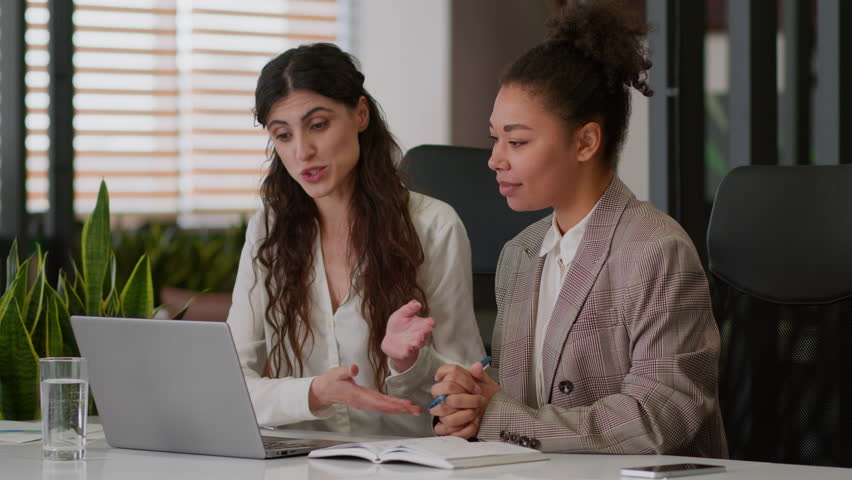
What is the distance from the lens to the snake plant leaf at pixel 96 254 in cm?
210

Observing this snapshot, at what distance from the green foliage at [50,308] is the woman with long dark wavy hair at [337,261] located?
22cm

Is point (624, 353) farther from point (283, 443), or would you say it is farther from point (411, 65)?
point (411, 65)

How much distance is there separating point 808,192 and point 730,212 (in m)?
0.13

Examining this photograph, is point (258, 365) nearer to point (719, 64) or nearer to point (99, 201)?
point (99, 201)

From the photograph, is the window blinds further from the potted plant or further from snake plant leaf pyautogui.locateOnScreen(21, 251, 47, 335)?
snake plant leaf pyautogui.locateOnScreen(21, 251, 47, 335)

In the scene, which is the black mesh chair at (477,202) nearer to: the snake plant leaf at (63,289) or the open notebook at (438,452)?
the snake plant leaf at (63,289)

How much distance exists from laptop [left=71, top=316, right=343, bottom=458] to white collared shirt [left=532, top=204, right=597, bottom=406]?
0.40 metres

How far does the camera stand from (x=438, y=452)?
1.35m

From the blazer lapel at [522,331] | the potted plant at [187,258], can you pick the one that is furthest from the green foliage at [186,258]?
the blazer lapel at [522,331]

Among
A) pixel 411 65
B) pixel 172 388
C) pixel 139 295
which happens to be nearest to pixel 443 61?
pixel 411 65

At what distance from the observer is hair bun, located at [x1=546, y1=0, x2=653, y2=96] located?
1.76 metres

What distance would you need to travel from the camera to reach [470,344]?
208 centimetres

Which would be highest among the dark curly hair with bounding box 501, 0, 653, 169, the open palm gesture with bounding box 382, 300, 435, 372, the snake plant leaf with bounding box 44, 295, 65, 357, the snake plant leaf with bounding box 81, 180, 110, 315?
the dark curly hair with bounding box 501, 0, 653, 169

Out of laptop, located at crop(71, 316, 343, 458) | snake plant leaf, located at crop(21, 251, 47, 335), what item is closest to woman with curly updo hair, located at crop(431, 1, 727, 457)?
laptop, located at crop(71, 316, 343, 458)
